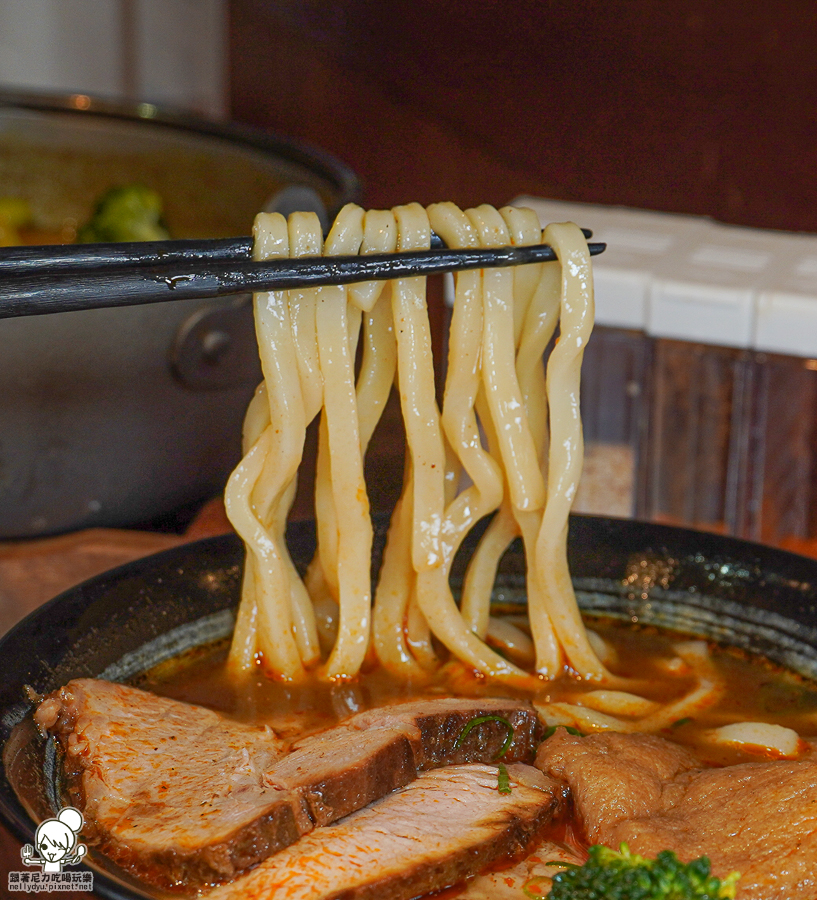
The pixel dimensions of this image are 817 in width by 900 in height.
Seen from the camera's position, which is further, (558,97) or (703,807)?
(558,97)

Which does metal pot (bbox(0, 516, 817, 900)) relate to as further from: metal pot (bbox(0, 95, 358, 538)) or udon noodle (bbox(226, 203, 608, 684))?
metal pot (bbox(0, 95, 358, 538))

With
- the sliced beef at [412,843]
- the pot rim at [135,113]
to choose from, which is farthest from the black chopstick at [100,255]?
the pot rim at [135,113]

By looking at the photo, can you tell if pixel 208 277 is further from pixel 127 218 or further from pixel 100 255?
pixel 127 218

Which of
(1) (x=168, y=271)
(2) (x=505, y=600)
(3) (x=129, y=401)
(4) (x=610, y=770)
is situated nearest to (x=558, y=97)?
(3) (x=129, y=401)

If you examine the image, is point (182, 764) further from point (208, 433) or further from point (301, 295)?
point (208, 433)

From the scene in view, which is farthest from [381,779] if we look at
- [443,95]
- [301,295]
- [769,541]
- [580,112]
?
[443,95]

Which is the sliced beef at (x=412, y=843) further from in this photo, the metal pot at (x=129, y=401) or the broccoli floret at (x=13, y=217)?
the broccoli floret at (x=13, y=217)
